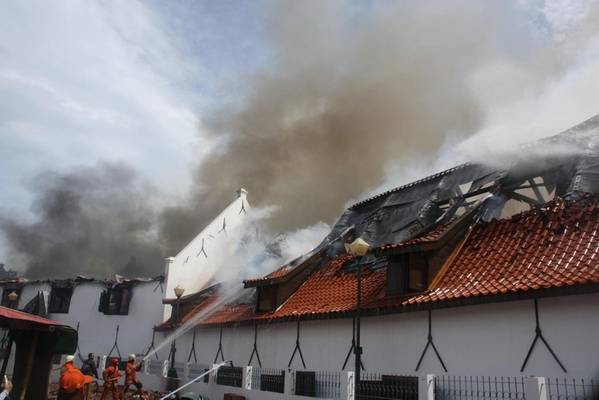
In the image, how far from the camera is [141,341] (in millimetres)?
28828

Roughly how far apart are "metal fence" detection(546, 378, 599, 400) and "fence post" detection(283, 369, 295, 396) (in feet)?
23.7

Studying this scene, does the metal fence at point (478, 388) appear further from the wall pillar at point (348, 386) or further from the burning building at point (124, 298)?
the burning building at point (124, 298)

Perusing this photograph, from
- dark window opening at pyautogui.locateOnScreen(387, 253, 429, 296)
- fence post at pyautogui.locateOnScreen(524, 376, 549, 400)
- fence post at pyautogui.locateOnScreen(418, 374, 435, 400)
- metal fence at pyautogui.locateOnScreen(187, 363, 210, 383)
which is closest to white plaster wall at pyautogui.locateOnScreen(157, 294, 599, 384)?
dark window opening at pyautogui.locateOnScreen(387, 253, 429, 296)

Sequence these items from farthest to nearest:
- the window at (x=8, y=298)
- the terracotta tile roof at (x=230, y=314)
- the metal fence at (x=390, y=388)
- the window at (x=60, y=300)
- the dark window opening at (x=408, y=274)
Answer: the window at (x=8, y=298) < the window at (x=60, y=300) < the terracotta tile roof at (x=230, y=314) < the dark window opening at (x=408, y=274) < the metal fence at (x=390, y=388)

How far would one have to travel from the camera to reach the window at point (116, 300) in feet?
99.3

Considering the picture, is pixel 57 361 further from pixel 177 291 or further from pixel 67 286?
pixel 177 291

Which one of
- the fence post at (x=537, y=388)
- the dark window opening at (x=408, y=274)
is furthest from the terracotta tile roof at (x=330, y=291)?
the fence post at (x=537, y=388)

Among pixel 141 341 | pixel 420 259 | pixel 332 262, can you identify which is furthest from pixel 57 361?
pixel 420 259

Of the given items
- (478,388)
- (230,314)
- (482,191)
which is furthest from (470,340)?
(230,314)

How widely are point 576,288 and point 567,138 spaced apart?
7693 millimetres

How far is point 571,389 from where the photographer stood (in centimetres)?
1063

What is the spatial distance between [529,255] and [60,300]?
2881cm

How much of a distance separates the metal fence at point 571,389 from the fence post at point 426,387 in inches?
97.2

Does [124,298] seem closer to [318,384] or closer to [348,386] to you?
[318,384]
